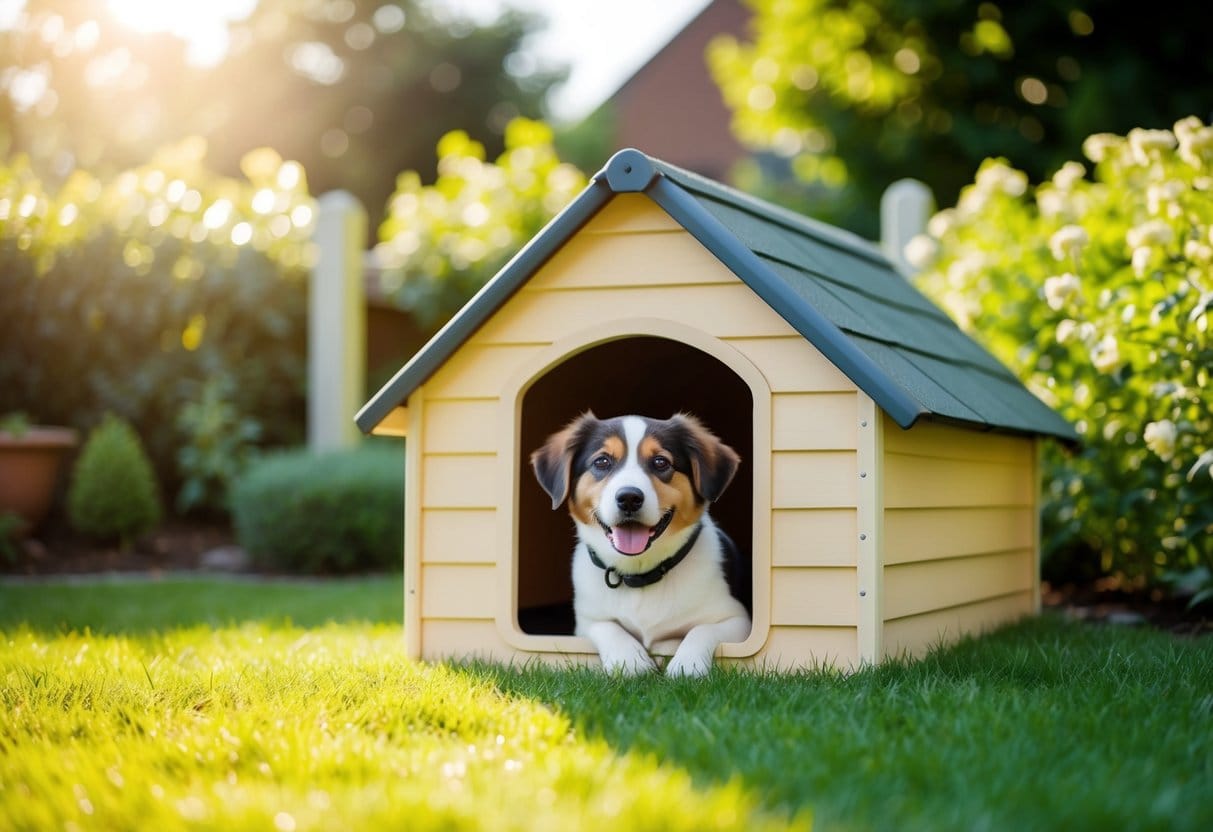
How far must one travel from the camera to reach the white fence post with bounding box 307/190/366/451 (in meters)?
9.44

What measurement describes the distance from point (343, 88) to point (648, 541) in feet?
73.4

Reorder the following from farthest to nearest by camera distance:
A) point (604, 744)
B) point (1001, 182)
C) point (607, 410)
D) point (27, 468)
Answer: point (27, 468) → point (1001, 182) → point (607, 410) → point (604, 744)

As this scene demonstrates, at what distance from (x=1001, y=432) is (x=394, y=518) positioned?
4290 millimetres

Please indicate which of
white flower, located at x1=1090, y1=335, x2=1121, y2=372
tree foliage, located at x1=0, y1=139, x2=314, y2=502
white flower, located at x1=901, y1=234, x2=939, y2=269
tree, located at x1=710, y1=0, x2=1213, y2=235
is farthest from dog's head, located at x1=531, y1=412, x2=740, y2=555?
tree, located at x1=710, y1=0, x2=1213, y2=235

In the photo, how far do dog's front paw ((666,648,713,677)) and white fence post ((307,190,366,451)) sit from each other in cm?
590

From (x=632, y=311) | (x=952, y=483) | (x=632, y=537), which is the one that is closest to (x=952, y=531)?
(x=952, y=483)

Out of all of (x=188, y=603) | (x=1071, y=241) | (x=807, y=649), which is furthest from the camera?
(x=188, y=603)

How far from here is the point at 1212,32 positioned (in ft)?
42.8

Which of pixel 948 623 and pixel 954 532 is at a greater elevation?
pixel 954 532

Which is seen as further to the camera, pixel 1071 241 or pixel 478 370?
pixel 1071 241

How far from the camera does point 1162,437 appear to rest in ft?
16.4

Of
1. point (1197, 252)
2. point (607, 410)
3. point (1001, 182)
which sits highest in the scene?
point (1001, 182)

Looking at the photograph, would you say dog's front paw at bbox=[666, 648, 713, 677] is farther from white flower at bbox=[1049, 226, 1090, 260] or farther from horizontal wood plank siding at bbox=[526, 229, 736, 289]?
white flower at bbox=[1049, 226, 1090, 260]

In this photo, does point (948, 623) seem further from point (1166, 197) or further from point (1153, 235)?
point (1166, 197)
